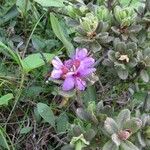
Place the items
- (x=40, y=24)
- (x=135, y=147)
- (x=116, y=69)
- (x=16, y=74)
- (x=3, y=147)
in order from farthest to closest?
(x=40, y=24), (x=16, y=74), (x=3, y=147), (x=116, y=69), (x=135, y=147)

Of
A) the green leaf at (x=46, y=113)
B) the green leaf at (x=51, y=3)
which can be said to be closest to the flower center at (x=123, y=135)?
the green leaf at (x=46, y=113)

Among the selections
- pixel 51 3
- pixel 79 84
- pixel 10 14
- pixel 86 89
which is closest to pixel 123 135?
pixel 79 84

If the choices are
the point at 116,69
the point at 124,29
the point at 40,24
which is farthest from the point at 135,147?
the point at 40,24

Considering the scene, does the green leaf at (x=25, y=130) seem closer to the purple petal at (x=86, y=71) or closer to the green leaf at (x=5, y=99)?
the green leaf at (x=5, y=99)

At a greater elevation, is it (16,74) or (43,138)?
(16,74)

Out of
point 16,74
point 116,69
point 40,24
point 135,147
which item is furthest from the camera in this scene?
point 40,24

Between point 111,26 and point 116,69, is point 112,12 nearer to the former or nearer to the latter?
point 111,26

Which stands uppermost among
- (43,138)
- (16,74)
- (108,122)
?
(108,122)

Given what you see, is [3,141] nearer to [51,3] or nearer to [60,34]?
[60,34]
